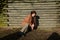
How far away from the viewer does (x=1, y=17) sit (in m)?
12.2

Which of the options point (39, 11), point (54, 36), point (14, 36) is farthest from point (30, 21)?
point (54, 36)

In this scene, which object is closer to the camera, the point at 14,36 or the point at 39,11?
the point at 14,36

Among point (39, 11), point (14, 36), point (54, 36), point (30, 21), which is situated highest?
point (39, 11)

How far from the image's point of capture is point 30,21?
446 inches

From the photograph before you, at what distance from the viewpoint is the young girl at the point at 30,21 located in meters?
11.1

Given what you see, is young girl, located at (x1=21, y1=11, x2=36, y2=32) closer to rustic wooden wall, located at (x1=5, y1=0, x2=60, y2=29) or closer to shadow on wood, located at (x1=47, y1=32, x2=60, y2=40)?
rustic wooden wall, located at (x1=5, y1=0, x2=60, y2=29)

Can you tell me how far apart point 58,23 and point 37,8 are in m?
1.36

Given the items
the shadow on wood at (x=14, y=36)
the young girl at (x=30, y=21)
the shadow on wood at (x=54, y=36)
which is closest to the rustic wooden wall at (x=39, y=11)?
the young girl at (x=30, y=21)

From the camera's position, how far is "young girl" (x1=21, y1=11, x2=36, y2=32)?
11.1 m

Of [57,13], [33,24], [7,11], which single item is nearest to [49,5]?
[57,13]

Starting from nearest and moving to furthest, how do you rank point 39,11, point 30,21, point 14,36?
point 14,36 < point 30,21 < point 39,11

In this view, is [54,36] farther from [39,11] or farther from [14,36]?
[39,11]

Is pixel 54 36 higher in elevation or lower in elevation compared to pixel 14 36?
lower

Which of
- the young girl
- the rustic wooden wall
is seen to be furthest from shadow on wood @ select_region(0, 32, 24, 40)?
the rustic wooden wall
